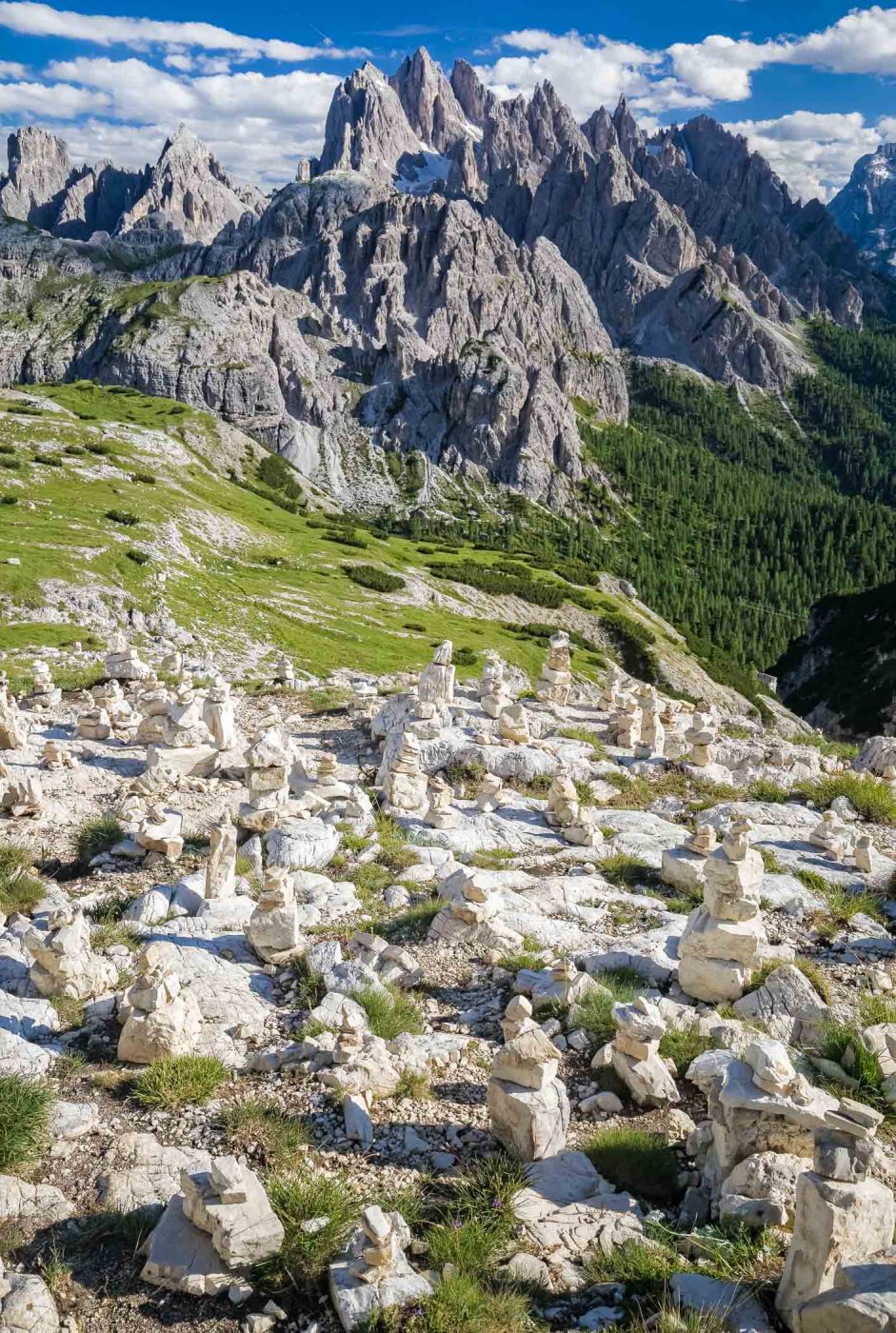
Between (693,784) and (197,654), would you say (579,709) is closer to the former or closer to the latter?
(693,784)

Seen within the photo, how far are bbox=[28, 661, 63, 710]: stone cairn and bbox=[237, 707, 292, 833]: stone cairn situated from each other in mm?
9708

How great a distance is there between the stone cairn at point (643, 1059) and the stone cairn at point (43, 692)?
19769 mm

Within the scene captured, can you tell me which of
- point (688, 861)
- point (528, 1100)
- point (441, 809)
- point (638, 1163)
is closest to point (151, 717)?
point (441, 809)

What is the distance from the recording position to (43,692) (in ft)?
81.1

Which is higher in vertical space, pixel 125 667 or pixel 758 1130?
pixel 758 1130

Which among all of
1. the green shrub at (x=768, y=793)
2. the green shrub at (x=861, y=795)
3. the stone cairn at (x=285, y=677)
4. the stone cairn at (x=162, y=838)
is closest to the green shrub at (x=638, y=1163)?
the stone cairn at (x=162, y=838)

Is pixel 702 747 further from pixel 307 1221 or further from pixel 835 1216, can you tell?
pixel 307 1221

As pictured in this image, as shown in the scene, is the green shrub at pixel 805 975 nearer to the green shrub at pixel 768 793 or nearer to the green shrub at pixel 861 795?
the green shrub at pixel 768 793

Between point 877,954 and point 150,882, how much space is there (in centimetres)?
1186

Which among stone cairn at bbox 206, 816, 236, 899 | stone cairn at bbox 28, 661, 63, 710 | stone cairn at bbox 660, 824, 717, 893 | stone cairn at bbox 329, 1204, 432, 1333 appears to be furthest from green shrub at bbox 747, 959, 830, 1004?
stone cairn at bbox 28, 661, 63, 710

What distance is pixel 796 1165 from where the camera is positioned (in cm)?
694

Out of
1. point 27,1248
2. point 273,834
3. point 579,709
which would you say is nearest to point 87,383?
point 579,709

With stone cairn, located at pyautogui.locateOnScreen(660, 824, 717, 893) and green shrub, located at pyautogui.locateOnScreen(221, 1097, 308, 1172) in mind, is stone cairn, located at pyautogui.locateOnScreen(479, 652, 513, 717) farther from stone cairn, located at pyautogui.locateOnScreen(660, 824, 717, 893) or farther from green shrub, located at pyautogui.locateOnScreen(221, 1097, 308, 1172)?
green shrub, located at pyautogui.locateOnScreen(221, 1097, 308, 1172)

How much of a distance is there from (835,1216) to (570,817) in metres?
12.3
